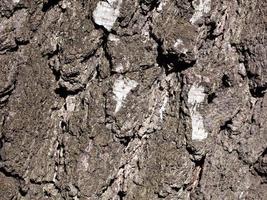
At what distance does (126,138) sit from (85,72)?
0.91ft

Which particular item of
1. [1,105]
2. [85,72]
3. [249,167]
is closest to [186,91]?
[85,72]

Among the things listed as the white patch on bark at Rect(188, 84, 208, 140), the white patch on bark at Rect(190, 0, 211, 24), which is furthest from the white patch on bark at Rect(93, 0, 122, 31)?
the white patch on bark at Rect(188, 84, 208, 140)

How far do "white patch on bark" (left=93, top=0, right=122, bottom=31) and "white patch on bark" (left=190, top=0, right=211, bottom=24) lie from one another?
0.76 feet

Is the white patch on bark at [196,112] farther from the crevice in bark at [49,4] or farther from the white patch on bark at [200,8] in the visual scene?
the crevice in bark at [49,4]

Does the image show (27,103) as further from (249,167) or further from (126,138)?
(249,167)

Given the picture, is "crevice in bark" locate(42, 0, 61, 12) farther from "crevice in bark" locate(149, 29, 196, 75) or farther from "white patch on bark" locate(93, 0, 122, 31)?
"crevice in bark" locate(149, 29, 196, 75)

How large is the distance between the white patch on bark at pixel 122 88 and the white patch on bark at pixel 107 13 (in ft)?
0.59

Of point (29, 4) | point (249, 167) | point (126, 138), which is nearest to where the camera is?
point (29, 4)

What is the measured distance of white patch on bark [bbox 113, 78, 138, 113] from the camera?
1637 millimetres

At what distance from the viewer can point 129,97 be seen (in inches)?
65.4

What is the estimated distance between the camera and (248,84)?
5.69ft

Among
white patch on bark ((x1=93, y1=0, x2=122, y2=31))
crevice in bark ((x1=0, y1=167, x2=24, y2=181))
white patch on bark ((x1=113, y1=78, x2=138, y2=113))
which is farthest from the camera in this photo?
crevice in bark ((x1=0, y1=167, x2=24, y2=181))

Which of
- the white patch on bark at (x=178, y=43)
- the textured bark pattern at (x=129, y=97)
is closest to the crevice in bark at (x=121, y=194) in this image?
the textured bark pattern at (x=129, y=97)

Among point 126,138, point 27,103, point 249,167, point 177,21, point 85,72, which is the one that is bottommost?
point 249,167
